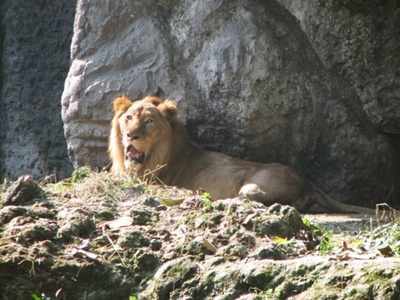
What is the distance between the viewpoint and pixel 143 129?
33.4ft

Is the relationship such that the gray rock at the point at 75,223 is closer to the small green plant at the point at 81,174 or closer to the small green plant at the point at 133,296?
the small green plant at the point at 133,296

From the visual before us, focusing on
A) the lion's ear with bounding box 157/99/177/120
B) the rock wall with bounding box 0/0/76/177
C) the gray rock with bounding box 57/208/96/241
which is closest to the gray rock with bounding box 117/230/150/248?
the gray rock with bounding box 57/208/96/241

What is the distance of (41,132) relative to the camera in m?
12.4

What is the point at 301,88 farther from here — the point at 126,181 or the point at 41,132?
the point at 41,132

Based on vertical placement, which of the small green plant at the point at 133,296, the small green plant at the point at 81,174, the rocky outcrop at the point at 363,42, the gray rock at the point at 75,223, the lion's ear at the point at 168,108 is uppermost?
the rocky outcrop at the point at 363,42

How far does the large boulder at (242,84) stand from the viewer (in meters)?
9.91

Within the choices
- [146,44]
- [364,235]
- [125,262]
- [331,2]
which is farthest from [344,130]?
[125,262]

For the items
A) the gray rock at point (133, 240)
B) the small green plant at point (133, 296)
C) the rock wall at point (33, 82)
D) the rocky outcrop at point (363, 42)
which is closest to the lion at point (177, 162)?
the rocky outcrop at point (363, 42)

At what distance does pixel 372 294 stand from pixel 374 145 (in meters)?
5.24

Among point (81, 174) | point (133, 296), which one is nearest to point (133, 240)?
point (133, 296)

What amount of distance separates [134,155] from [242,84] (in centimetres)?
121

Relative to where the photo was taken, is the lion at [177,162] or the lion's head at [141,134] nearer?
the lion at [177,162]

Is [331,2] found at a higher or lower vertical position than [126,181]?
higher

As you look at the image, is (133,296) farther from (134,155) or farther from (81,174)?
(134,155)
